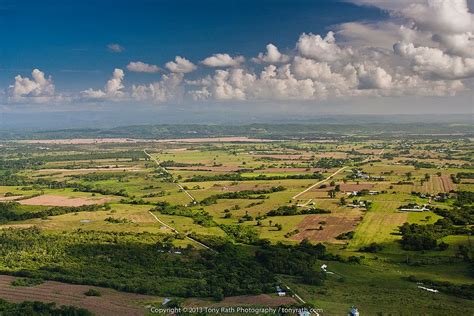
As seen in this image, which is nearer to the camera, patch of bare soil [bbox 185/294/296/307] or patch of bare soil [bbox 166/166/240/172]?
patch of bare soil [bbox 185/294/296/307]

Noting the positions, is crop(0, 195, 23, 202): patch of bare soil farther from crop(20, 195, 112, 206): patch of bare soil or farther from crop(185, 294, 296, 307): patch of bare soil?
crop(185, 294, 296, 307): patch of bare soil

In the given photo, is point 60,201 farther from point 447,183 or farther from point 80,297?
point 447,183

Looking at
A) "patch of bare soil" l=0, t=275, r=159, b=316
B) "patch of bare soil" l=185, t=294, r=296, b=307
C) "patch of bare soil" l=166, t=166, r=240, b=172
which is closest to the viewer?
"patch of bare soil" l=0, t=275, r=159, b=316

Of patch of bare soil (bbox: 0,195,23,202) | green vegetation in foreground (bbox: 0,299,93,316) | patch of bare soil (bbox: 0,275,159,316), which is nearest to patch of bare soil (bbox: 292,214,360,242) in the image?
patch of bare soil (bbox: 0,275,159,316)

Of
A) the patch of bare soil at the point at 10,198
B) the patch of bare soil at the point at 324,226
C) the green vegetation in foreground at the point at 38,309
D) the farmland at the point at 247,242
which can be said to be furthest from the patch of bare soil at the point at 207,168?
the green vegetation in foreground at the point at 38,309

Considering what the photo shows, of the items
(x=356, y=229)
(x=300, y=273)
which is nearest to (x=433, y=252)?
(x=356, y=229)

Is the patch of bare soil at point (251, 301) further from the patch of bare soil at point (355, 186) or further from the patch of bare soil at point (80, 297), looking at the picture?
the patch of bare soil at point (355, 186)

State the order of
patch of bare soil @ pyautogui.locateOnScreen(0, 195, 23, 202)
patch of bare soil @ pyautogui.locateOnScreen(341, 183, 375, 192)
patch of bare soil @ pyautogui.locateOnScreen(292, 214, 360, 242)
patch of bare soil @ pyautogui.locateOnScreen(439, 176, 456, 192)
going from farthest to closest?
1. patch of bare soil @ pyautogui.locateOnScreen(341, 183, 375, 192)
2. patch of bare soil @ pyautogui.locateOnScreen(439, 176, 456, 192)
3. patch of bare soil @ pyautogui.locateOnScreen(0, 195, 23, 202)
4. patch of bare soil @ pyautogui.locateOnScreen(292, 214, 360, 242)
